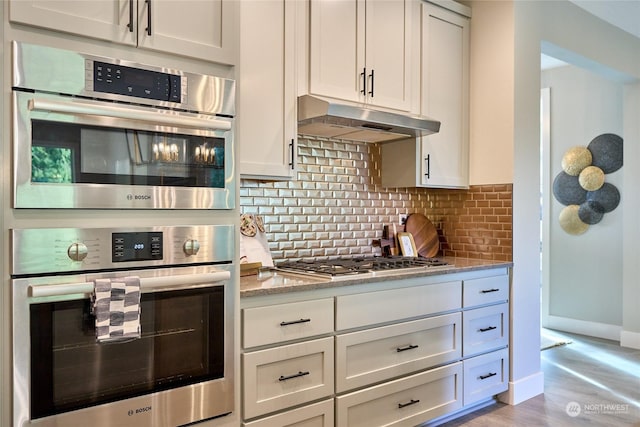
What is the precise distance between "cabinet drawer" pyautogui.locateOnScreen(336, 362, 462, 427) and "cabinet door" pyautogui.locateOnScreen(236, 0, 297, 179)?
1137mm

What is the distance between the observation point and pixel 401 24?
119 inches

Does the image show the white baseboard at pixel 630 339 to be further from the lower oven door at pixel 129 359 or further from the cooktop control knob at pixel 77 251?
the cooktop control knob at pixel 77 251

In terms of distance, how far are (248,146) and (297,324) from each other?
85 cm

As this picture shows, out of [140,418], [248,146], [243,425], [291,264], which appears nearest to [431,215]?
[291,264]

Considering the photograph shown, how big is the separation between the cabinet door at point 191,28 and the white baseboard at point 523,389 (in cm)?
263

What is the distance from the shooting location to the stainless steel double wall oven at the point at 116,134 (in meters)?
1.51

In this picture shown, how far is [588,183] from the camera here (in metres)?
4.84

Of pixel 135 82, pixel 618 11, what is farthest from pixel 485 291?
pixel 618 11

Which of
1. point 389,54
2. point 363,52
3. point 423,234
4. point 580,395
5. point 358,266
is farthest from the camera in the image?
point 423,234

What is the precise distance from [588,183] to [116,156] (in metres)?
4.53

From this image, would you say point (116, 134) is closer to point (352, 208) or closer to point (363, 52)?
point (363, 52)

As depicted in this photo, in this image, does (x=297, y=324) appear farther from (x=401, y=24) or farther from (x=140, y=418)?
(x=401, y=24)

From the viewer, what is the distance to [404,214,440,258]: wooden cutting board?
3.50 meters

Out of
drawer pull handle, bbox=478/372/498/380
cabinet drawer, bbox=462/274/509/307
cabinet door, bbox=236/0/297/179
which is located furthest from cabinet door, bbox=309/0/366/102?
drawer pull handle, bbox=478/372/498/380
